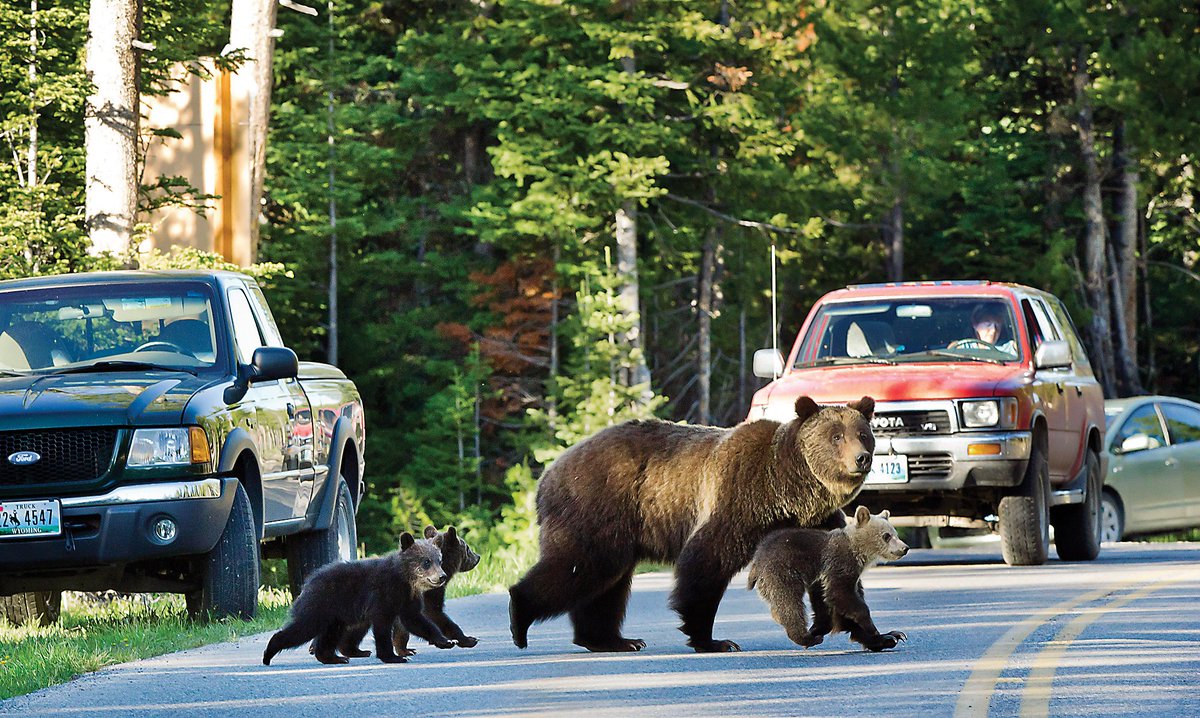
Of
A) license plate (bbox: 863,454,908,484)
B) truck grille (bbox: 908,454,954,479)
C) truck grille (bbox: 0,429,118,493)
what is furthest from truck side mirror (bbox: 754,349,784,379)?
truck grille (bbox: 0,429,118,493)

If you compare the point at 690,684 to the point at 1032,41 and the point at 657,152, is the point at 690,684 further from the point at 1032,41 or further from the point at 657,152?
the point at 1032,41

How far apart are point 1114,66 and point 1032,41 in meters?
4.35

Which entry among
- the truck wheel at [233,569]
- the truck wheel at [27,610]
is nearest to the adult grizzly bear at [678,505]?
the truck wheel at [233,569]

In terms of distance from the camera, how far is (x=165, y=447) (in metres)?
11.2

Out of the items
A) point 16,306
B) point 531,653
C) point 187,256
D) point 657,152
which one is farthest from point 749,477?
point 657,152

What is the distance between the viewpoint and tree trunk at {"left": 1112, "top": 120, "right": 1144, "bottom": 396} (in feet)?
144

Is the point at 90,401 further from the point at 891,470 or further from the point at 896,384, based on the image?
the point at 896,384

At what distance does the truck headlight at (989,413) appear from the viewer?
16141 mm

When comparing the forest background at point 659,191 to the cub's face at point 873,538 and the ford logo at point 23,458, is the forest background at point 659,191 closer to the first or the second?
the ford logo at point 23,458

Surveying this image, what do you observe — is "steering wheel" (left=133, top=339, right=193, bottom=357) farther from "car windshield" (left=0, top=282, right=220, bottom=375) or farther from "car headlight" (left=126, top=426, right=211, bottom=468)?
"car headlight" (left=126, top=426, right=211, bottom=468)

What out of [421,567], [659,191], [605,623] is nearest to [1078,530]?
[605,623]

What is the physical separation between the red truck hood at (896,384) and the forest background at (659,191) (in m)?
12.4

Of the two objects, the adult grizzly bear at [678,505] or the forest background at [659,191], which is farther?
the forest background at [659,191]

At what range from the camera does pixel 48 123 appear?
76.0 feet
